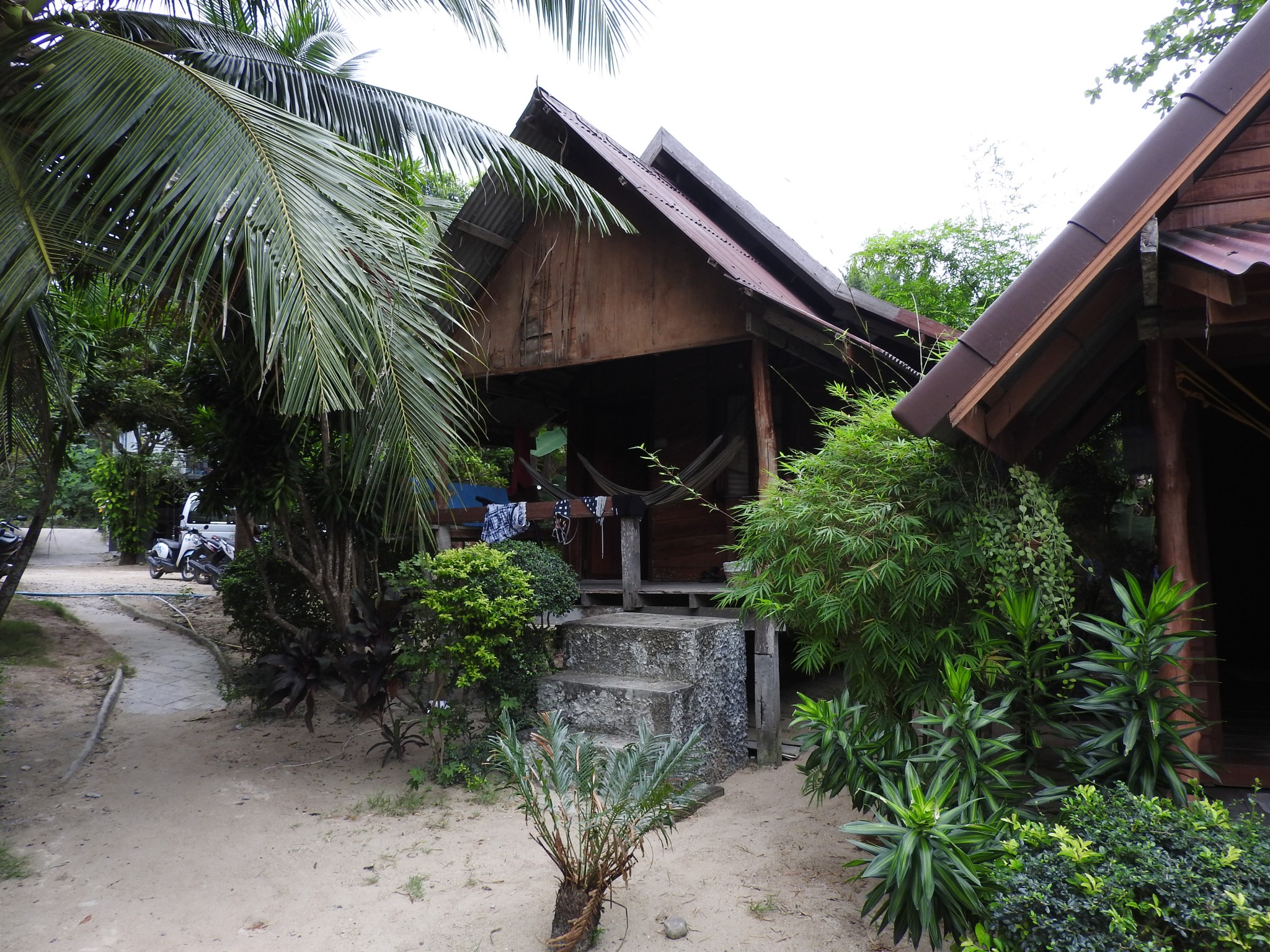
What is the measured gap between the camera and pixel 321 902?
3775 millimetres

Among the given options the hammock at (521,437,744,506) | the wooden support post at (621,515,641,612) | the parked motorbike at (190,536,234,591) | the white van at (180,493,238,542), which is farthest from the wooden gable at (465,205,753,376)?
the parked motorbike at (190,536,234,591)

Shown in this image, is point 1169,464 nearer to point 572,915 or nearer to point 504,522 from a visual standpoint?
point 572,915

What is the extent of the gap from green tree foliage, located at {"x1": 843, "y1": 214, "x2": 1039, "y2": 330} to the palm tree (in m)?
8.82

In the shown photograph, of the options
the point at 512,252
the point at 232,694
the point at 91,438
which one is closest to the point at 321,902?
the point at 232,694

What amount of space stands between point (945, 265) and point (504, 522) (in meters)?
9.63

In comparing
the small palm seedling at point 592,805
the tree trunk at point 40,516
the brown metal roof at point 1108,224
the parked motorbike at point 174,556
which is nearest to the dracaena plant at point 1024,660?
the brown metal roof at point 1108,224

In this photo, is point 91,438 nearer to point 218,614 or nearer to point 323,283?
point 218,614

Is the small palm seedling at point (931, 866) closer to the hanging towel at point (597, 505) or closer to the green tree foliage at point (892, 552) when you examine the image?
the green tree foliage at point (892, 552)

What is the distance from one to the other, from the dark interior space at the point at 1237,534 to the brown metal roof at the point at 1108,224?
12.1 feet

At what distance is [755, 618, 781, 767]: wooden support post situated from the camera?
5.86 metres

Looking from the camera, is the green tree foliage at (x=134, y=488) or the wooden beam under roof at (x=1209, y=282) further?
the green tree foliage at (x=134, y=488)

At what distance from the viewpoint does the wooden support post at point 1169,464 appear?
3227 millimetres

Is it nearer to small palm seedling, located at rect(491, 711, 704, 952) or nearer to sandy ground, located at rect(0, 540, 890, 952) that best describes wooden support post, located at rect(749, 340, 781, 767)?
sandy ground, located at rect(0, 540, 890, 952)

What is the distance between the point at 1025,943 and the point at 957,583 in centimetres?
148
